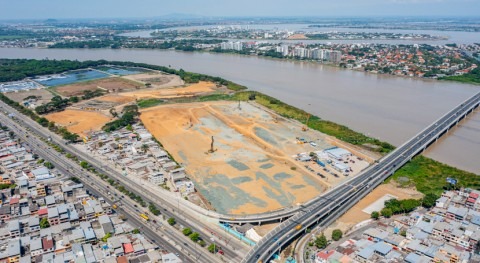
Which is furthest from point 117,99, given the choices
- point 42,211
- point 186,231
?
point 186,231

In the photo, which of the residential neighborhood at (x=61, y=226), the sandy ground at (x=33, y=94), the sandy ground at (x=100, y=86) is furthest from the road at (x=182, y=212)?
the sandy ground at (x=100, y=86)

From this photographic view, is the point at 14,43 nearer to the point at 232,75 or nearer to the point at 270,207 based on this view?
the point at 232,75

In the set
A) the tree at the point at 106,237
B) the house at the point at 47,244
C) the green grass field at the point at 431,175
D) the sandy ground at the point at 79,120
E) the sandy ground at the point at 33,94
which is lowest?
the green grass field at the point at 431,175

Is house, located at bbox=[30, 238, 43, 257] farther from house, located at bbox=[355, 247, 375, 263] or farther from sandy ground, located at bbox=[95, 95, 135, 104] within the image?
sandy ground, located at bbox=[95, 95, 135, 104]

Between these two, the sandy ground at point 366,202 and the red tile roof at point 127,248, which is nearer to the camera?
the red tile roof at point 127,248

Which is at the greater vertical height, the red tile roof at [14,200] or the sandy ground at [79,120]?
the sandy ground at [79,120]

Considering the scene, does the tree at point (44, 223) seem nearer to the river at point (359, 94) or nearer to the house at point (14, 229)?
the house at point (14, 229)
